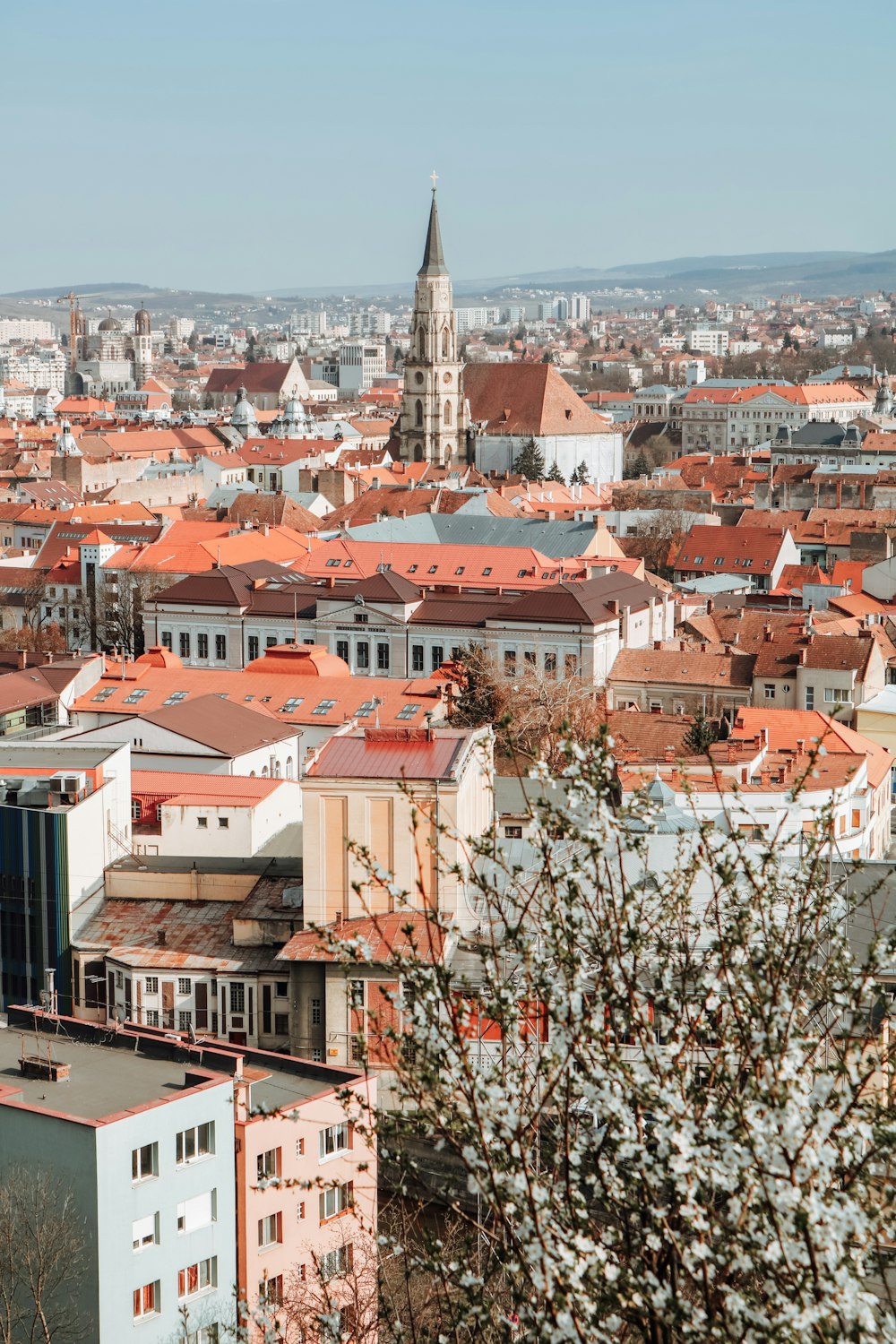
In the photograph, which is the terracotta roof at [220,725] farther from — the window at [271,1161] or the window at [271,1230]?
the window at [271,1230]

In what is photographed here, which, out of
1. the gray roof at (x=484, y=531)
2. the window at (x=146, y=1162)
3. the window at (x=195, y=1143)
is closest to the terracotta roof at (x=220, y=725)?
the window at (x=195, y=1143)

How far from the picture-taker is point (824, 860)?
7.50m

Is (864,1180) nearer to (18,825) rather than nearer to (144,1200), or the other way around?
(144,1200)

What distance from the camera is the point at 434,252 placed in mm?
71875

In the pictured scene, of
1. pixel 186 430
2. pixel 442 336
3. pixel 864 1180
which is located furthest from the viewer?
pixel 186 430

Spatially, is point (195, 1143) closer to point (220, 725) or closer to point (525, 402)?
point (220, 725)

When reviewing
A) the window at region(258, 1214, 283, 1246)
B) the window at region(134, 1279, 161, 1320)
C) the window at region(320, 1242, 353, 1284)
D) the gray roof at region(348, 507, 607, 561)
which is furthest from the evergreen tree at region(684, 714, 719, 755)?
the window at region(134, 1279, 161, 1320)

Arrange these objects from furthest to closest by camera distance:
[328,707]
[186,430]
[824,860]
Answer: [186,430] < [328,707] < [824,860]

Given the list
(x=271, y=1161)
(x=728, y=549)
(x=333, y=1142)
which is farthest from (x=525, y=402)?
(x=271, y=1161)

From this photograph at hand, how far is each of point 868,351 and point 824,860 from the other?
14687 centimetres

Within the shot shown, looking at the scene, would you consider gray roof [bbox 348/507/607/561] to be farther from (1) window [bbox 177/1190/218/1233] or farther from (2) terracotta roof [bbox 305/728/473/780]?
(1) window [bbox 177/1190/218/1233]

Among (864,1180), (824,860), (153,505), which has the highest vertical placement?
(824,860)

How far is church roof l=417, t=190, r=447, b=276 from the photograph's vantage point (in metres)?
71.7

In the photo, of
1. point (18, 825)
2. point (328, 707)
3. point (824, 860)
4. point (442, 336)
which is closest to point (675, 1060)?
point (824, 860)
